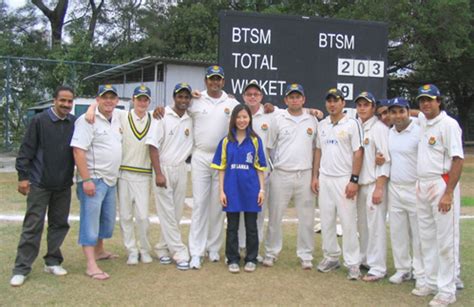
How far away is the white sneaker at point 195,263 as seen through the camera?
18.3 ft

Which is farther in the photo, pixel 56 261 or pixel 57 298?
pixel 56 261

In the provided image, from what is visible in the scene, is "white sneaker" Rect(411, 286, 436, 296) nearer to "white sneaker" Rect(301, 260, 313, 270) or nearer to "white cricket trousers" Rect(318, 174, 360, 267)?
"white cricket trousers" Rect(318, 174, 360, 267)

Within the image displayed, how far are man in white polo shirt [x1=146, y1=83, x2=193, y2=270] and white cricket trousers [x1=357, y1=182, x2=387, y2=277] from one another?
196 cm

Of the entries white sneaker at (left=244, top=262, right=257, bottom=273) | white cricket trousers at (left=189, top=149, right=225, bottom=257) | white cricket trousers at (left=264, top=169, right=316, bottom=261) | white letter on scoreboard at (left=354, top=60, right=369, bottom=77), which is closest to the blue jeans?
white cricket trousers at (left=189, top=149, right=225, bottom=257)

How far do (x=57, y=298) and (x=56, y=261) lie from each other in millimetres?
832

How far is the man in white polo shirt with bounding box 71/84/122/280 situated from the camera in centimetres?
510

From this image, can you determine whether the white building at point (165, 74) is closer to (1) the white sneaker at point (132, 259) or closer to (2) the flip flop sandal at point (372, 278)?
(1) the white sneaker at point (132, 259)

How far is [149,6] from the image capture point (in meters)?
30.8

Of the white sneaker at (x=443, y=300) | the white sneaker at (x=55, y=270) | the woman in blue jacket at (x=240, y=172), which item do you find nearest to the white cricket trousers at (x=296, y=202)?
the woman in blue jacket at (x=240, y=172)

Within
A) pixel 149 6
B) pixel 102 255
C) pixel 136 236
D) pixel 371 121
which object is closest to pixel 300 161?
Result: pixel 371 121

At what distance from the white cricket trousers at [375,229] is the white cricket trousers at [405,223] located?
5.6 inches

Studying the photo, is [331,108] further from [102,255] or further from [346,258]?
[102,255]

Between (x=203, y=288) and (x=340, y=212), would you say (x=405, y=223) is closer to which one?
(x=340, y=212)

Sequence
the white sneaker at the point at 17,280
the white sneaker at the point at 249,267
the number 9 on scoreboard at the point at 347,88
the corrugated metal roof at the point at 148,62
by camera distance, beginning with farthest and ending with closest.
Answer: the corrugated metal roof at the point at 148,62
the number 9 on scoreboard at the point at 347,88
the white sneaker at the point at 249,267
the white sneaker at the point at 17,280
